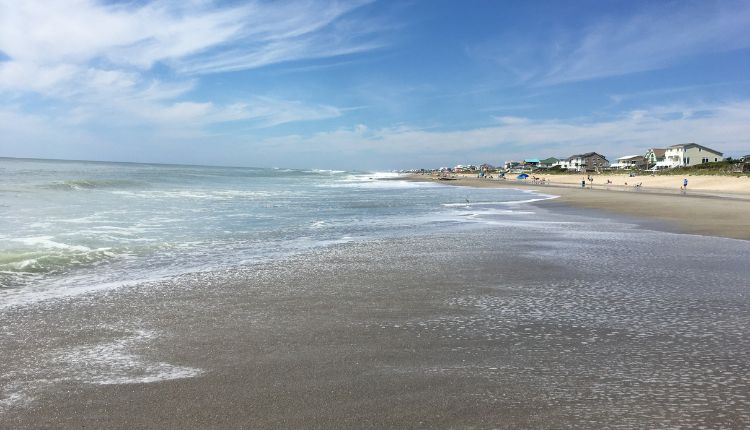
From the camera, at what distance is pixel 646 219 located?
79.3 ft

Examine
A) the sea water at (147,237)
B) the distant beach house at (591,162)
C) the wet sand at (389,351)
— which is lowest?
the wet sand at (389,351)

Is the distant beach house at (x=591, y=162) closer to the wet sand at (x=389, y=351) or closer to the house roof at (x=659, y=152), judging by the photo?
the house roof at (x=659, y=152)

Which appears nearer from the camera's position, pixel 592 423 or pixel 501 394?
pixel 592 423

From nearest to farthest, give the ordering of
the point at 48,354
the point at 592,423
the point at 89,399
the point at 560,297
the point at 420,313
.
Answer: the point at 592,423 < the point at 89,399 < the point at 48,354 < the point at 420,313 < the point at 560,297

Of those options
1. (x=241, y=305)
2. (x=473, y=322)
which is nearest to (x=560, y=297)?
(x=473, y=322)

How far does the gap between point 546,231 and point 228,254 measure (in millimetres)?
11737

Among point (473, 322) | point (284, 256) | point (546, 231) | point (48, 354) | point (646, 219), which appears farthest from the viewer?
point (646, 219)

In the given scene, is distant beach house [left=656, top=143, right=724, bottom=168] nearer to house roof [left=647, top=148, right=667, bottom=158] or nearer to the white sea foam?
house roof [left=647, top=148, right=667, bottom=158]

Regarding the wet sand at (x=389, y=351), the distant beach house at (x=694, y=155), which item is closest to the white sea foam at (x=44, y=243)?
the wet sand at (x=389, y=351)

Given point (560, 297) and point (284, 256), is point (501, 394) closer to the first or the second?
point (560, 297)

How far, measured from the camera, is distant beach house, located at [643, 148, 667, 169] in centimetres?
12744

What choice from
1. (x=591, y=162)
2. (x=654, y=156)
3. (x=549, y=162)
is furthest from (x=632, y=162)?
(x=549, y=162)

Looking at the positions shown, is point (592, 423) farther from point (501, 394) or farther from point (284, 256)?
point (284, 256)

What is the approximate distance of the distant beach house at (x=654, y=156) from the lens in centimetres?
12744
